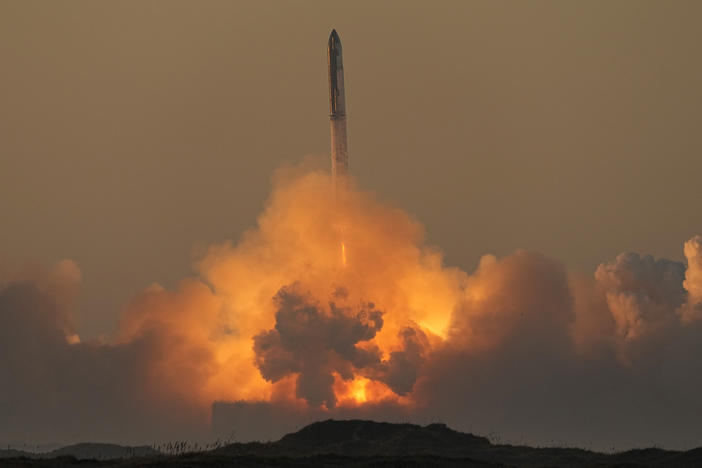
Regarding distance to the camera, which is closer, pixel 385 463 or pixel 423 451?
pixel 385 463

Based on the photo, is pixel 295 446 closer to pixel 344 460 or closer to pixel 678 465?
pixel 344 460

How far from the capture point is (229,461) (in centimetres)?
16188

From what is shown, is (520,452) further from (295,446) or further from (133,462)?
(133,462)

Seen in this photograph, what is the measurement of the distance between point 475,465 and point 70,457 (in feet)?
144

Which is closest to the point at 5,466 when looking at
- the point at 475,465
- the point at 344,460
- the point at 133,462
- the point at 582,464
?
the point at 133,462

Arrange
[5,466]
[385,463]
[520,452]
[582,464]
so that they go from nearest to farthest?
1. [5,466]
2. [385,463]
3. [582,464]
4. [520,452]

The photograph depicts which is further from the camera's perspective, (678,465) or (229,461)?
(678,465)

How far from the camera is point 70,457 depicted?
556 ft

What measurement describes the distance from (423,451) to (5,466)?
186 ft

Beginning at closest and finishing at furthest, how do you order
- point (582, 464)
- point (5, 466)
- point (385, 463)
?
point (5, 466) → point (385, 463) → point (582, 464)

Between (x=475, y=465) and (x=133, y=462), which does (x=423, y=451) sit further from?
(x=133, y=462)

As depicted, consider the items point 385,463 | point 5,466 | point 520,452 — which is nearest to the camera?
point 5,466

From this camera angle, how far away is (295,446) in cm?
19788

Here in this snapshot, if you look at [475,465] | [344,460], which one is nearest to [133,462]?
[344,460]
